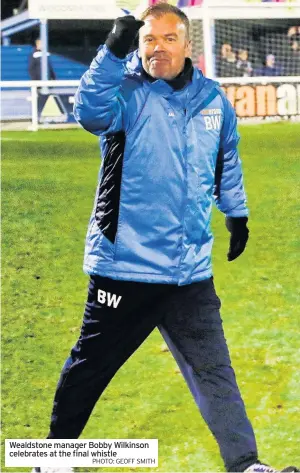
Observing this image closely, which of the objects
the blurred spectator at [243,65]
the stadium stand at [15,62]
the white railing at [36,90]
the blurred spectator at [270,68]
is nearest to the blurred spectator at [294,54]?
the blurred spectator at [270,68]

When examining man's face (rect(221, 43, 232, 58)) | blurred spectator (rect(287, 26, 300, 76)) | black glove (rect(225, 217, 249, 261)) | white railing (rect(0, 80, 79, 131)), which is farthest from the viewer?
blurred spectator (rect(287, 26, 300, 76))

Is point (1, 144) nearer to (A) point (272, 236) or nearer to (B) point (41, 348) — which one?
(A) point (272, 236)

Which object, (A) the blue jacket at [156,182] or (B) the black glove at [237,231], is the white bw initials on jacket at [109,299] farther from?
(B) the black glove at [237,231]

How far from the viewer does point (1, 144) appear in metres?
9.01

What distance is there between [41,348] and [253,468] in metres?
1.50

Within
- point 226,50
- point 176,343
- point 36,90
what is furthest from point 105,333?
point 226,50

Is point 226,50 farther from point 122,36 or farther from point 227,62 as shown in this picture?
point 122,36

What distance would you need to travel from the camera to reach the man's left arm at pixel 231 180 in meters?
2.71

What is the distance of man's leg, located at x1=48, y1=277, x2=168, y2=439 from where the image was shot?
2596 millimetres

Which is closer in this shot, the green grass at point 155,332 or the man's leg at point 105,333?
the man's leg at point 105,333

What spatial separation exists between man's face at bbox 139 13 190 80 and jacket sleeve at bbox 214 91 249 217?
0.21 m

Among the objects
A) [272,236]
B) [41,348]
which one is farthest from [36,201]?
[41,348]

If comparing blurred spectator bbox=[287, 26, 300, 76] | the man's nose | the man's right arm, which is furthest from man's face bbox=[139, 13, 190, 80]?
blurred spectator bbox=[287, 26, 300, 76]

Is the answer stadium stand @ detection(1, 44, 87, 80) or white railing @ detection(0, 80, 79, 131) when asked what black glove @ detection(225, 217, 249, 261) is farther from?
stadium stand @ detection(1, 44, 87, 80)
